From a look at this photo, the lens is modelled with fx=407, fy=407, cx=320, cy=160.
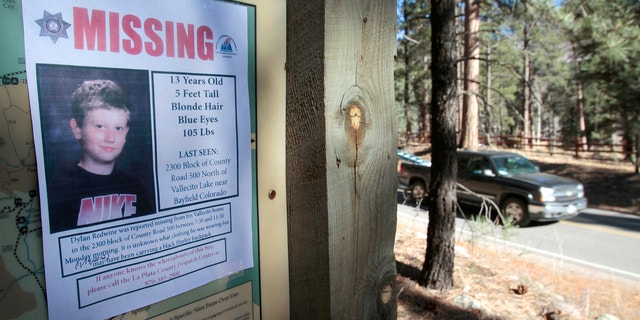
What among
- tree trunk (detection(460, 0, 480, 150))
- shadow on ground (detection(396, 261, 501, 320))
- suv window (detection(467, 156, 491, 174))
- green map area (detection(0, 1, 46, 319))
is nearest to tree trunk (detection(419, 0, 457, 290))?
shadow on ground (detection(396, 261, 501, 320))

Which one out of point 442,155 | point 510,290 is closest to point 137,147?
point 442,155

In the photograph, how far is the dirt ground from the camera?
4461mm

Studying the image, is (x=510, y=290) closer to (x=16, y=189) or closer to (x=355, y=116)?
(x=355, y=116)

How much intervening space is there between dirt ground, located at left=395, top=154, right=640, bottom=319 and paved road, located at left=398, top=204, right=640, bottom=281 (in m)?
0.44

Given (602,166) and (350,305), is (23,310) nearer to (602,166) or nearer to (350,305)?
(350,305)

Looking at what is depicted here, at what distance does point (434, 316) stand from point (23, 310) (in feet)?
13.5

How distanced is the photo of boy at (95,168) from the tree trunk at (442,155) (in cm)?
453

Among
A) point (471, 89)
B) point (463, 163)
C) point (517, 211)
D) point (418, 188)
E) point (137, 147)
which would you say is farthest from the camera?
point (471, 89)

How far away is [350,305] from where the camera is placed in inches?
42.1

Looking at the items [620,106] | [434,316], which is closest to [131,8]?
[434,316]

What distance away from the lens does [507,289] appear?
509 cm

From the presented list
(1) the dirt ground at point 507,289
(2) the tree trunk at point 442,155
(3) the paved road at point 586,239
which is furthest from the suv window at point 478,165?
(2) the tree trunk at point 442,155

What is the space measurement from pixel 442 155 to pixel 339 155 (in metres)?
4.23

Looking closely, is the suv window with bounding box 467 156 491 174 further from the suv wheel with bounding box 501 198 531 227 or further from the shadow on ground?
the shadow on ground
